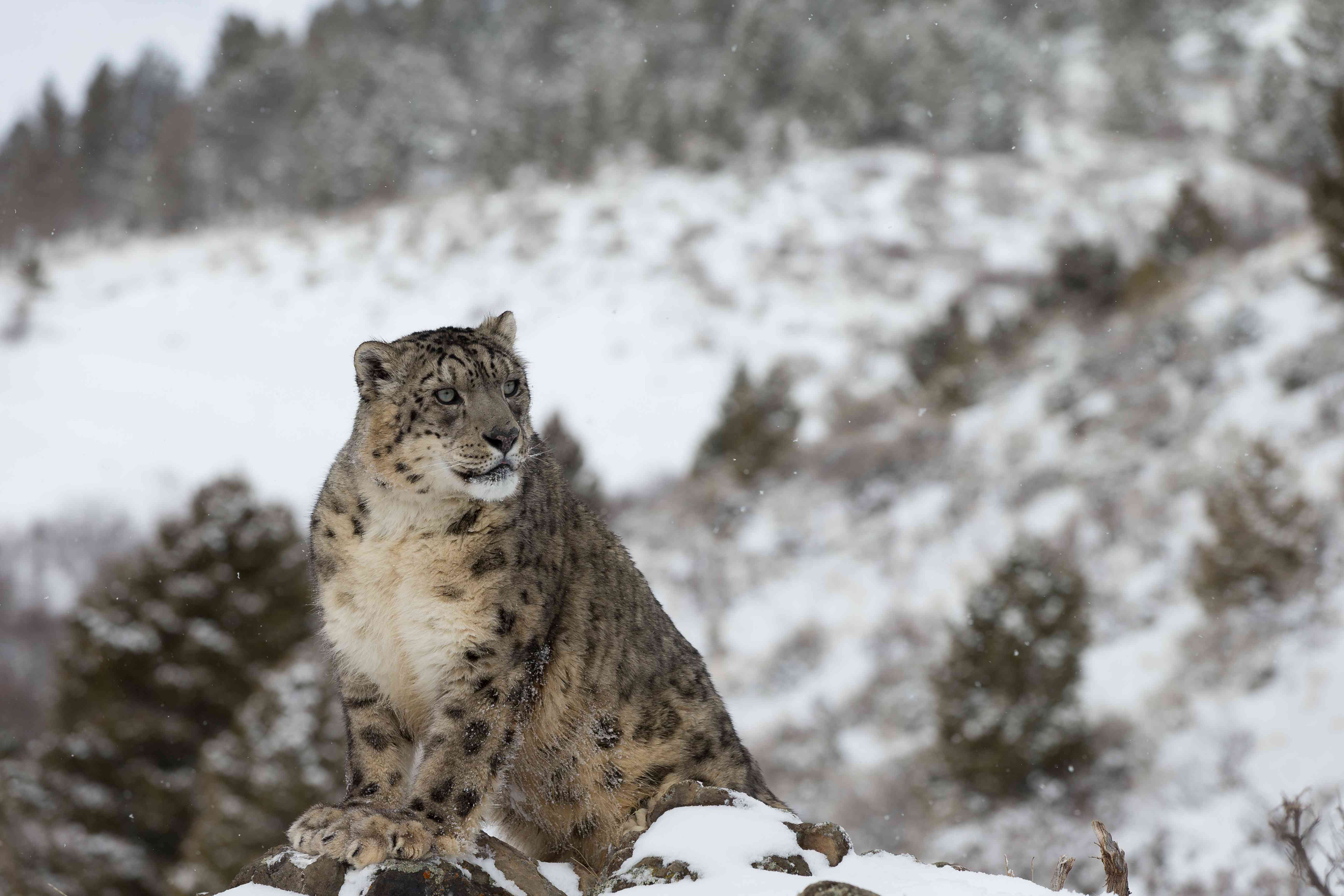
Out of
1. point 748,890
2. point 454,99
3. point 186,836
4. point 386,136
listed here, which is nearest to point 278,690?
point 186,836

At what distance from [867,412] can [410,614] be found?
102 feet

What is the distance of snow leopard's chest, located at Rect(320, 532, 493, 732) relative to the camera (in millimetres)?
4508

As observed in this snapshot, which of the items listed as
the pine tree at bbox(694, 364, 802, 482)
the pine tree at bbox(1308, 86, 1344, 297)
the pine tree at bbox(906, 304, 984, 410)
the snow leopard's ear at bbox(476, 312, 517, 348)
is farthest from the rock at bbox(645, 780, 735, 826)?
the pine tree at bbox(906, 304, 984, 410)

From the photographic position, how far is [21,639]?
41.8m

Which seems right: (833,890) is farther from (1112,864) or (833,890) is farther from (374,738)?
(374,738)

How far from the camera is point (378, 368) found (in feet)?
16.1

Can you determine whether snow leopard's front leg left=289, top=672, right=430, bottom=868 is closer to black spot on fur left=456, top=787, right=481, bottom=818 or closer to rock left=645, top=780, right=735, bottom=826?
black spot on fur left=456, top=787, right=481, bottom=818

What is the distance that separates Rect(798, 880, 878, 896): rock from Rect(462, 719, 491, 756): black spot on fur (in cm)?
141

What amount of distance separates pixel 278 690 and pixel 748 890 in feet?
44.2

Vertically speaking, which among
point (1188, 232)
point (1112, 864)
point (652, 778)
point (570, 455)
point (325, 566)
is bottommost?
point (652, 778)

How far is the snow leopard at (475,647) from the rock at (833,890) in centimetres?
129

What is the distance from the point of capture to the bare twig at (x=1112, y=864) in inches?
184

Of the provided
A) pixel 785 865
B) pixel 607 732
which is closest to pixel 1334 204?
pixel 607 732

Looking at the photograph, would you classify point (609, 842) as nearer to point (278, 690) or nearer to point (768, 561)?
point (278, 690)
